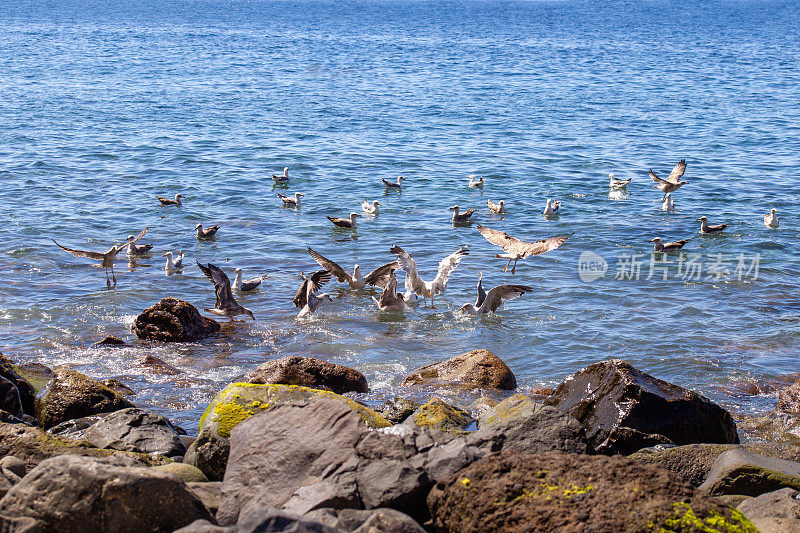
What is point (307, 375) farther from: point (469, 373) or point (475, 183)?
point (475, 183)

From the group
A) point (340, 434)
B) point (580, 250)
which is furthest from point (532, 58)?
point (340, 434)

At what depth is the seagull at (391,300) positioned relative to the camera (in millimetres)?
14838

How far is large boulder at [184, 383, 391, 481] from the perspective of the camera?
7098 millimetres

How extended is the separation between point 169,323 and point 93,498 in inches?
301

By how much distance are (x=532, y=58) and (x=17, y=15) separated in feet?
187

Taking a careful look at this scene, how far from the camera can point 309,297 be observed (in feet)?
46.8

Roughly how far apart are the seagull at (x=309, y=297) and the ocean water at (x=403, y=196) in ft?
0.76

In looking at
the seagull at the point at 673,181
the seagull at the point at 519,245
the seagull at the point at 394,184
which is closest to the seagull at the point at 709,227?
the seagull at the point at 673,181

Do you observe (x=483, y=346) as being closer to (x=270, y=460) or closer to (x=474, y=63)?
(x=270, y=460)

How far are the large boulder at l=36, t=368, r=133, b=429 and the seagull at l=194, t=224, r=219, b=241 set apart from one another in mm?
10055

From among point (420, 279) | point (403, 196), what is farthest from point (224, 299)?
point (403, 196)

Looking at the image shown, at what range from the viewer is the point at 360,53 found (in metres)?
56.0

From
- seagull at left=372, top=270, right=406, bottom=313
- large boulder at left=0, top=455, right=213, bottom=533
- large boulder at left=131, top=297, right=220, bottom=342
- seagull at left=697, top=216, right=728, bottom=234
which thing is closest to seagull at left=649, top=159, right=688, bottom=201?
seagull at left=697, top=216, right=728, bottom=234

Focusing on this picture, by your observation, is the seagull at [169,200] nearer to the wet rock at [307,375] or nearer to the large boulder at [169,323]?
the large boulder at [169,323]
